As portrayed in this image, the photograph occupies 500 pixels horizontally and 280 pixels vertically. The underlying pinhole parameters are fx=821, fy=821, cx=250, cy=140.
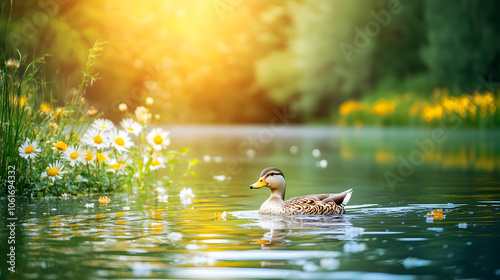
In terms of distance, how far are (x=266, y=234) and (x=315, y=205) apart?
47.1 inches

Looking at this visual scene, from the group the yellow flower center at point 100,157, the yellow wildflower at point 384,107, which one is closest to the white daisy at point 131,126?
the yellow flower center at point 100,157

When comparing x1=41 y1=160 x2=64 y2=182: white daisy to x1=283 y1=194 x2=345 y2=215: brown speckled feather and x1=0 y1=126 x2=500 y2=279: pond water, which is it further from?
x1=283 y1=194 x2=345 y2=215: brown speckled feather

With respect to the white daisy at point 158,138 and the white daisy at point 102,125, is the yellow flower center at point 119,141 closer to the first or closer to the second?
the white daisy at point 102,125

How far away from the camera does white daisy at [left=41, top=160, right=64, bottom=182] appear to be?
29.3 ft

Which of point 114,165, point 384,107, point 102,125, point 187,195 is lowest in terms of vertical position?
point 187,195

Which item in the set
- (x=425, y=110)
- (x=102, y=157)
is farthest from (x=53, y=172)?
(x=425, y=110)

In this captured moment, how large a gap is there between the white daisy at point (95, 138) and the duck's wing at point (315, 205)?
269cm

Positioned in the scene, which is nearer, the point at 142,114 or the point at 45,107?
the point at 45,107

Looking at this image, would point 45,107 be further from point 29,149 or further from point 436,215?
point 436,215

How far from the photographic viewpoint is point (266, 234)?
6.43 meters

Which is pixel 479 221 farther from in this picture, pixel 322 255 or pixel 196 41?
pixel 196 41

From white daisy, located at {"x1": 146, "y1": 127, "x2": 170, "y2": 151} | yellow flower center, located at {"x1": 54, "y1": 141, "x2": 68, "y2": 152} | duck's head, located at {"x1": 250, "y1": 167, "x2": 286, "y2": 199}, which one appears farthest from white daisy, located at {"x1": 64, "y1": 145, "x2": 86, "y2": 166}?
duck's head, located at {"x1": 250, "y1": 167, "x2": 286, "y2": 199}

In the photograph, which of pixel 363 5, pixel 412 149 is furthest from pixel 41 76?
Answer: pixel 363 5

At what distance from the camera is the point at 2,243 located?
6.01 metres
